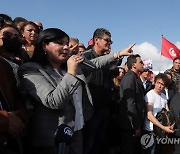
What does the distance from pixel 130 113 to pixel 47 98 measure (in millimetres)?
2272

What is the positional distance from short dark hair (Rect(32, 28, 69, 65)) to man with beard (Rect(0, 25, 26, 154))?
195 mm

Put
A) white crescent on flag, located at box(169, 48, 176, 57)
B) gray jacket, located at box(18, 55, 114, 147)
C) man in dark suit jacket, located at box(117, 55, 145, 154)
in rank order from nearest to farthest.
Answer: gray jacket, located at box(18, 55, 114, 147) → man in dark suit jacket, located at box(117, 55, 145, 154) → white crescent on flag, located at box(169, 48, 176, 57)

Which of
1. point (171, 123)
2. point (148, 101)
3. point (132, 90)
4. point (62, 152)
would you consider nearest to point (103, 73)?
point (132, 90)

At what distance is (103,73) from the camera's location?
4016mm

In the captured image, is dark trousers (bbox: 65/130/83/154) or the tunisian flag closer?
dark trousers (bbox: 65/130/83/154)

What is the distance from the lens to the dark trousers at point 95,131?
381 centimetres

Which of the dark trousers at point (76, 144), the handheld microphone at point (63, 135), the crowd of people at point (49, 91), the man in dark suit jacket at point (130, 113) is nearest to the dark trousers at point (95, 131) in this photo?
the crowd of people at point (49, 91)

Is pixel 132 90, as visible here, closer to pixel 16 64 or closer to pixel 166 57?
pixel 16 64

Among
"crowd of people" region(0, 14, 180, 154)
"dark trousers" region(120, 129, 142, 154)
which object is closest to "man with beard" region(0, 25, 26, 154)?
"crowd of people" region(0, 14, 180, 154)

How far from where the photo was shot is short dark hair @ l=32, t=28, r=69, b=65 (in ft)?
8.87

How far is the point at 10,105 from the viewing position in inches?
89.5

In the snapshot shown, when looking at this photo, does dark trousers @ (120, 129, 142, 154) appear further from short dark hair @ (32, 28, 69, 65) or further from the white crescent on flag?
the white crescent on flag

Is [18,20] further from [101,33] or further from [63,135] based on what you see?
[63,135]

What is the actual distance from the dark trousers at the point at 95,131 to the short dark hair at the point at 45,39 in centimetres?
135
